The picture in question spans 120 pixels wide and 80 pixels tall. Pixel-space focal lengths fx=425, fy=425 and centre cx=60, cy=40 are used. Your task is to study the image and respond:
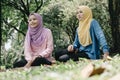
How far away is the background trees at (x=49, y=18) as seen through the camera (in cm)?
2823

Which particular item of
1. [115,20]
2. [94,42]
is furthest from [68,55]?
[115,20]

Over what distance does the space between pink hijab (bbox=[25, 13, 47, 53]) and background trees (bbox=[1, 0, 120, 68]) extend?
61.5ft

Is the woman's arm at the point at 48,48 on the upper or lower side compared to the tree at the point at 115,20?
upper

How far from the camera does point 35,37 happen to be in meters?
7.47

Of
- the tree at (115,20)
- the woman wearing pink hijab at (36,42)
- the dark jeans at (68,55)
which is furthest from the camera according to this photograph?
the tree at (115,20)

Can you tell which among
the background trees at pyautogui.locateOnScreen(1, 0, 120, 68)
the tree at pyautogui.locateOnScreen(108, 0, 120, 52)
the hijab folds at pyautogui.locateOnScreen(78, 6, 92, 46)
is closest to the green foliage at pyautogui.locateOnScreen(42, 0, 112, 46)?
the background trees at pyautogui.locateOnScreen(1, 0, 120, 68)

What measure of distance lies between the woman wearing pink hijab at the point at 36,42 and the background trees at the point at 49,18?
18778mm

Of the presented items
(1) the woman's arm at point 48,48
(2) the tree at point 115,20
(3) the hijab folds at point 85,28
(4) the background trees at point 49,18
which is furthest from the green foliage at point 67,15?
(1) the woman's arm at point 48,48

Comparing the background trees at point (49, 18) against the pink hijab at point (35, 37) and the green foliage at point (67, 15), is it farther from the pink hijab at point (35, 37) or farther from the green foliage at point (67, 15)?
the pink hijab at point (35, 37)

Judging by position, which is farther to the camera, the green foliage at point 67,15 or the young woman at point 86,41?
the green foliage at point 67,15

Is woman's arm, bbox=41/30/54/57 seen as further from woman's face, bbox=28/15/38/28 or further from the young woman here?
woman's face, bbox=28/15/38/28

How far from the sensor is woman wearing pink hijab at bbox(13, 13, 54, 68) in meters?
7.03

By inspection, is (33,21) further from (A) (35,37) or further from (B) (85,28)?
(B) (85,28)

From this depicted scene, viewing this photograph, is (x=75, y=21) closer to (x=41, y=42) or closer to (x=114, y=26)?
(x=114, y=26)
